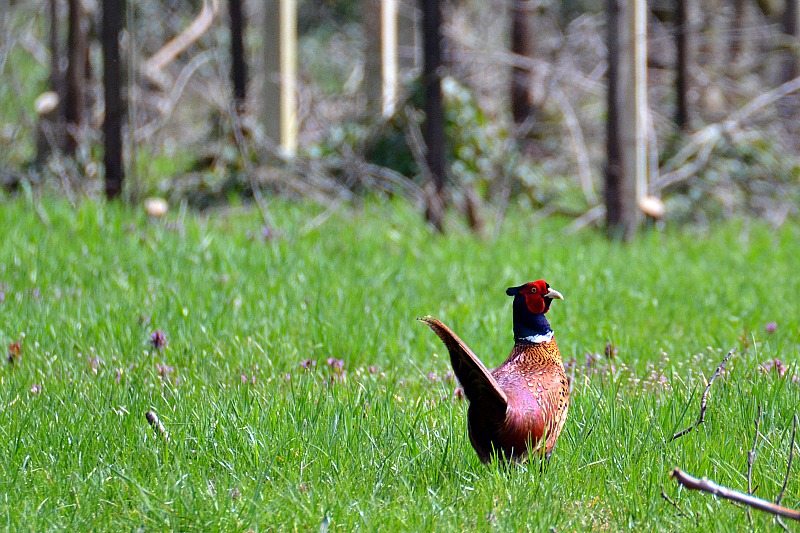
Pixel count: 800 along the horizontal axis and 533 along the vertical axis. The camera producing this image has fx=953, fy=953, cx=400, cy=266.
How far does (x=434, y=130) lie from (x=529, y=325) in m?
5.06

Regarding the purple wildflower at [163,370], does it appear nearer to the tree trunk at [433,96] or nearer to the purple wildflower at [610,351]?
the purple wildflower at [610,351]

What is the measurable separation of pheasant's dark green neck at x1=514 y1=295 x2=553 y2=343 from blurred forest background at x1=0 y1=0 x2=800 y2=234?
14.6 ft

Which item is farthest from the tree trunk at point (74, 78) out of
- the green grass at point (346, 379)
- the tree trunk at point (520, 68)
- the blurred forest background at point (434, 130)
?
the tree trunk at point (520, 68)

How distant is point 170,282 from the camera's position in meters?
5.58

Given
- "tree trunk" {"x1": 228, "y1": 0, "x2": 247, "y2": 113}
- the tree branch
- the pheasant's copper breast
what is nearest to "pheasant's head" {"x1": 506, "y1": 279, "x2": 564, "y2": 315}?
the pheasant's copper breast

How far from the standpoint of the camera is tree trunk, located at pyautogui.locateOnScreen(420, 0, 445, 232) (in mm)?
7766

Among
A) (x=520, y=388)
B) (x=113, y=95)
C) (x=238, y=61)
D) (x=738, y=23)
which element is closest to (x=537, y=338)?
(x=520, y=388)

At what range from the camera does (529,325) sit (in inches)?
118

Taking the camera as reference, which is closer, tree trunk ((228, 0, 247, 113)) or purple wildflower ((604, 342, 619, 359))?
purple wildflower ((604, 342, 619, 359))

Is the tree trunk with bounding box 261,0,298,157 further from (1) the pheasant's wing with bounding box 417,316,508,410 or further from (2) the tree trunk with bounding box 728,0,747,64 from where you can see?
(1) the pheasant's wing with bounding box 417,316,508,410

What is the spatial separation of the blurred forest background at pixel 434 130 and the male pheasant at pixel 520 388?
14.7 ft

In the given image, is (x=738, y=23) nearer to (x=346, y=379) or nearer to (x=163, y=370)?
(x=346, y=379)

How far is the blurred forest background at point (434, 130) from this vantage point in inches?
313

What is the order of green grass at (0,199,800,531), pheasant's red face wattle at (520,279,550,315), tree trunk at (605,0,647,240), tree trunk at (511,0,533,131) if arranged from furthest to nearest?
1. tree trunk at (511,0,533,131)
2. tree trunk at (605,0,647,240)
3. pheasant's red face wattle at (520,279,550,315)
4. green grass at (0,199,800,531)
